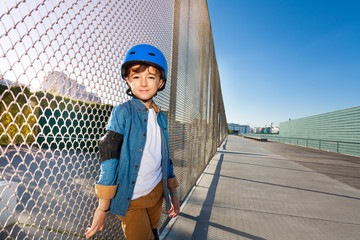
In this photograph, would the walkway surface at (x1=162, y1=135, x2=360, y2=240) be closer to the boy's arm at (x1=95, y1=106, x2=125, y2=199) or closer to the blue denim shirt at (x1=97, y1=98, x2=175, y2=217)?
the blue denim shirt at (x1=97, y1=98, x2=175, y2=217)

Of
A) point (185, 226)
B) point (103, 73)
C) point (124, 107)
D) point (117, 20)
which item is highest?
point (117, 20)

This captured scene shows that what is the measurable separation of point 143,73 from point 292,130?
35.6 metres

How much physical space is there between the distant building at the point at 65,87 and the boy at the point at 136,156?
19 cm

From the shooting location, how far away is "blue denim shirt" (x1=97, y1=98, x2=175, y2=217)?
112cm

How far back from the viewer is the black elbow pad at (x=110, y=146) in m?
1.12

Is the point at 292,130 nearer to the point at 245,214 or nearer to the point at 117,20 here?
the point at 245,214

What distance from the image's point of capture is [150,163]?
1.36 meters

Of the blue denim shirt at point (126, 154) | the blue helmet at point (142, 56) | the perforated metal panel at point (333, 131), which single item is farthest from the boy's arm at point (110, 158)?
the perforated metal panel at point (333, 131)

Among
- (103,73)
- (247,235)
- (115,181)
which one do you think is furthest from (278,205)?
(103,73)

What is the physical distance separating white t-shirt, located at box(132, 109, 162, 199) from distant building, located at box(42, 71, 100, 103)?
41 cm

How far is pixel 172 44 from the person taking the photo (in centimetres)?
244

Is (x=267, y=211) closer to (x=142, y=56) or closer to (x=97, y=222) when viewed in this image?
(x=97, y=222)

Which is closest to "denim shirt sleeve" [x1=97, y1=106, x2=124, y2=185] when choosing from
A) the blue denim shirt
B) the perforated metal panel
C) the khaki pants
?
the blue denim shirt

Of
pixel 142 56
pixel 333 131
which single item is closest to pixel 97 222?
pixel 142 56
